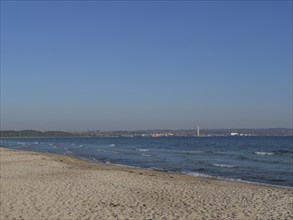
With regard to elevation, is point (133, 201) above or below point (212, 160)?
above

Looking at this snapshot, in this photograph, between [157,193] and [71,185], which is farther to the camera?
[71,185]

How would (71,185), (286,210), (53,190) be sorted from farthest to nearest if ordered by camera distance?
(71,185) → (53,190) → (286,210)

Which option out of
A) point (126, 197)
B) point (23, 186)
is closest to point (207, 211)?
point (126, 197)

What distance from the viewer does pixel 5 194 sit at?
14797 mm

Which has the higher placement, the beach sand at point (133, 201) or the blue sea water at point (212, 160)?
the beach sand at point (133, 201)

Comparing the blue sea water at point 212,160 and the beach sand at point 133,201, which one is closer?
the beach sand at point 133,201

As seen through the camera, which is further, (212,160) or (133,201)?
(212,160)

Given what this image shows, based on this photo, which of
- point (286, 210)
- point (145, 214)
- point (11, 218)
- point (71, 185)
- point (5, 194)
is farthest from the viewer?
point (71, 185)

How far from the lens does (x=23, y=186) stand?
55.8 feet

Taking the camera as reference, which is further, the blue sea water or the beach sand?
the blue sea water

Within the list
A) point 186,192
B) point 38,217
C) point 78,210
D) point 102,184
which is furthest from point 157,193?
point 38,217

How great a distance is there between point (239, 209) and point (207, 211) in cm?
113

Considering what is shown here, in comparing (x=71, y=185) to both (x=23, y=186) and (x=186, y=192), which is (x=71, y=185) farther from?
(x=186, y=192)

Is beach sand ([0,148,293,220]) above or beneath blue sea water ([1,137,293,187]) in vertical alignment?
above
